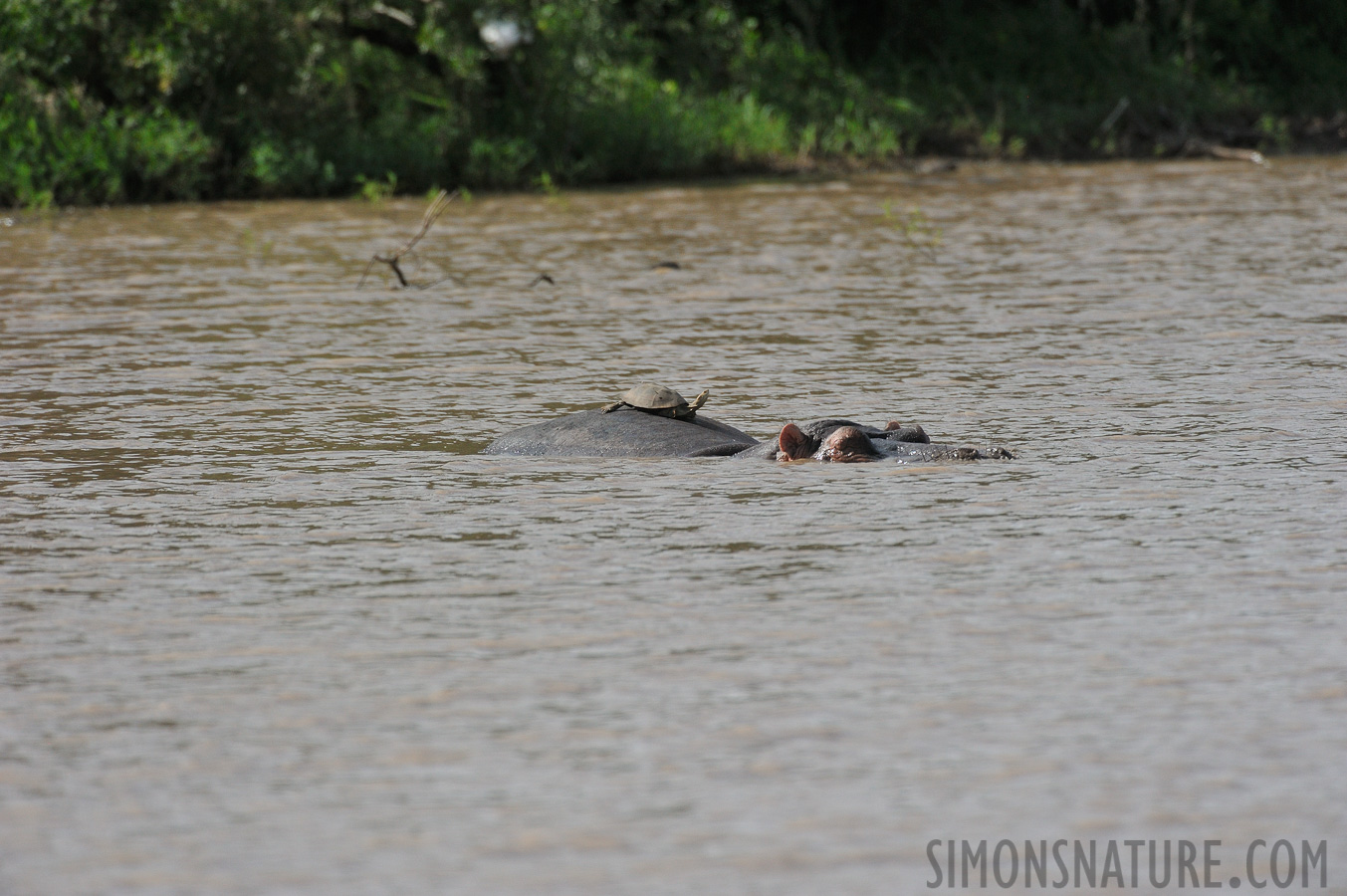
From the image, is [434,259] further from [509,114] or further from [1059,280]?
[509,114]

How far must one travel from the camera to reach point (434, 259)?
1461 cm

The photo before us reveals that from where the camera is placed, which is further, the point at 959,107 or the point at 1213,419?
the point at 959,107

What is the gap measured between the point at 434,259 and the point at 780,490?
330 inches

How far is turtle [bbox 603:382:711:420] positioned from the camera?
24.7 feet

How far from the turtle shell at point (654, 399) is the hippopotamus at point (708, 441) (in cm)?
5

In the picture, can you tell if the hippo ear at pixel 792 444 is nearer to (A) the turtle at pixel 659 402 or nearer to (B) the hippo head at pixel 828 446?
(B) the hippo head at pixel 828 446

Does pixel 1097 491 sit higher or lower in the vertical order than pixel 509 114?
lower

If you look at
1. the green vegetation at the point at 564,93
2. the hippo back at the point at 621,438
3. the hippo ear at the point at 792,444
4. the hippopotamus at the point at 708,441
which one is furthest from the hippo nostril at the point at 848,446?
the green vegetation at the point at 564,93

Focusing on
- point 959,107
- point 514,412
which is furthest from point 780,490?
point 959,107

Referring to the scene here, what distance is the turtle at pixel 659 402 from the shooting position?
24.7 feet

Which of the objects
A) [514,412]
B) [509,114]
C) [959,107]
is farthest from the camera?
[959,107]

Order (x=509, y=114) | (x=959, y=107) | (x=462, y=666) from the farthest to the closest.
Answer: (x=959, y=107) → (x=509, y=114) → (x=462, y=666)

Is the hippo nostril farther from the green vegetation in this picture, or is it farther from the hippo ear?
the green vegetation

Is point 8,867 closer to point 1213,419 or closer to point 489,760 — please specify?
point 489,760
